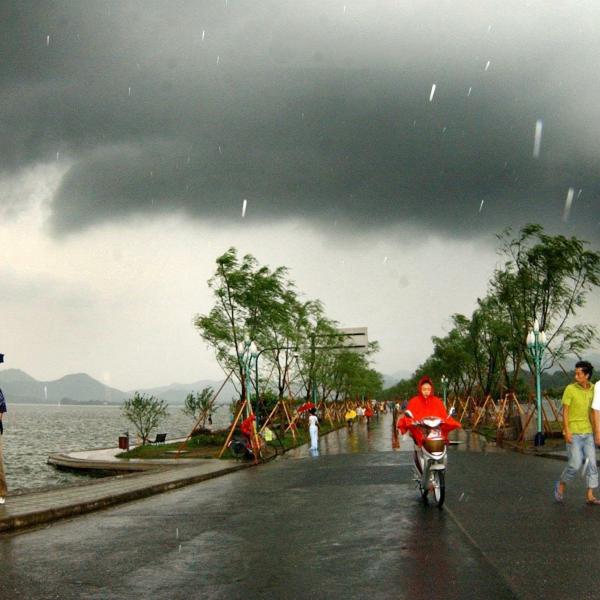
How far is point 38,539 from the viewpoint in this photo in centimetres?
950

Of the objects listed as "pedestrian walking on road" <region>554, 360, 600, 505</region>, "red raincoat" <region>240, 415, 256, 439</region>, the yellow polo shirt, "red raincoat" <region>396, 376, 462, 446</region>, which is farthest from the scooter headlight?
"red raincoat" <region>240, 415, 256, 439</region>

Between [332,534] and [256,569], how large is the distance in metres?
2.13

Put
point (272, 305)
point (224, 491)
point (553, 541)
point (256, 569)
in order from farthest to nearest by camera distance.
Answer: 1. point (272, 305)
2. point (224, 491)
3. point (553, 541)
4. point (256, 569)

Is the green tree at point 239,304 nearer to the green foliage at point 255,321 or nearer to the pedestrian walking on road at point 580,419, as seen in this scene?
the green foliage at point 255,321

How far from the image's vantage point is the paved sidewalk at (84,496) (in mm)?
10922

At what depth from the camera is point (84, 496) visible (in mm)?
13695

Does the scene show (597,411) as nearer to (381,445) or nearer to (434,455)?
(434,455)

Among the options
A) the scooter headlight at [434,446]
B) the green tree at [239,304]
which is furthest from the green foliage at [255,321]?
the scooter headlight at [434,446]

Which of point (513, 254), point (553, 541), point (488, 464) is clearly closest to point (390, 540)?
point (553, 541)

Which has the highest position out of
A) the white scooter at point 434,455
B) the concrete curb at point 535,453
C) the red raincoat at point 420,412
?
the red raincoat at point 420,412

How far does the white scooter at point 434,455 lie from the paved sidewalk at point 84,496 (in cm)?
584

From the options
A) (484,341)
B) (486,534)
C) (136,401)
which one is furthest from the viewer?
(484,341)

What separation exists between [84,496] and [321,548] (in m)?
7.10

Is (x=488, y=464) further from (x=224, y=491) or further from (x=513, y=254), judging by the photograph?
(x=513, y=254)
